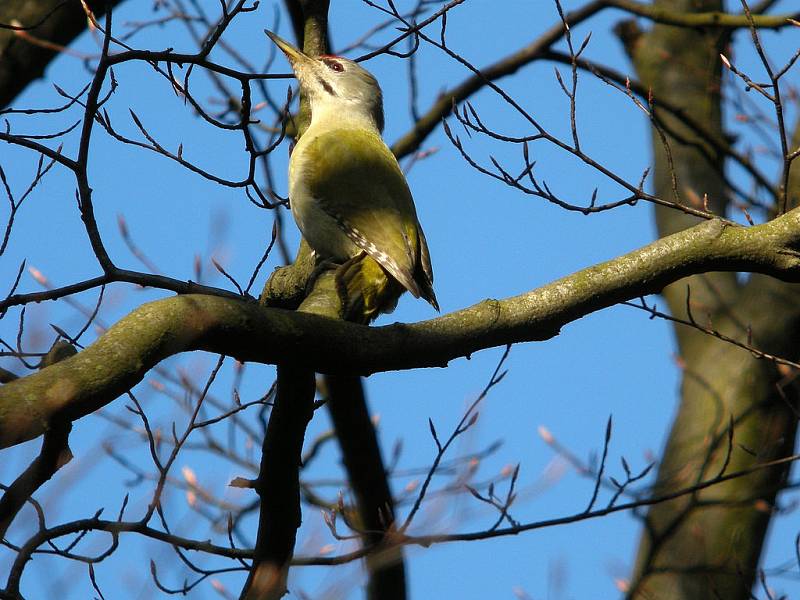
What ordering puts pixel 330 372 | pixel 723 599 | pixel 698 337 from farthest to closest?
1. pixel 698 337
2. pixel 723 599
3. pixel 330 372

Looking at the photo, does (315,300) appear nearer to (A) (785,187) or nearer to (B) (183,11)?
(A) (785,187)

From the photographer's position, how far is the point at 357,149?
5520 millimetres

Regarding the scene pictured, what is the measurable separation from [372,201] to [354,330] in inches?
88.4

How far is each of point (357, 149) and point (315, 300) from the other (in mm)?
2095

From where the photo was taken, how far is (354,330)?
118 inches

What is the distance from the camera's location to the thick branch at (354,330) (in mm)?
2346

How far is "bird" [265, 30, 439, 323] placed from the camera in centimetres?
449

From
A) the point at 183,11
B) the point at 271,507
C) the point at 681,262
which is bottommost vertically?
the point at 271,507

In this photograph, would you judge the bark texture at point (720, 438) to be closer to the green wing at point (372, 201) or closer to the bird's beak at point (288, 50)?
the green wing at point (372, 201)

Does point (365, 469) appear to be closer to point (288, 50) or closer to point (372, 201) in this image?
point (372, 201)

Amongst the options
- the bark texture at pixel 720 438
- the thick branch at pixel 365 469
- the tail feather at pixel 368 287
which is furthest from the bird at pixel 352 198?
the bark texture at pixel 720 438

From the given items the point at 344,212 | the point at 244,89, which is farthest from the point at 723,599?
the point at 244,89

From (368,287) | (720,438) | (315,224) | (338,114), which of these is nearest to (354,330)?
(368,287)

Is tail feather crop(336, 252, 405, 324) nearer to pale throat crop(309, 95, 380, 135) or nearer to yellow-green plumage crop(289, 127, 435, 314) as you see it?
yellow-green plumage crop(289, 127, 435, 314)
